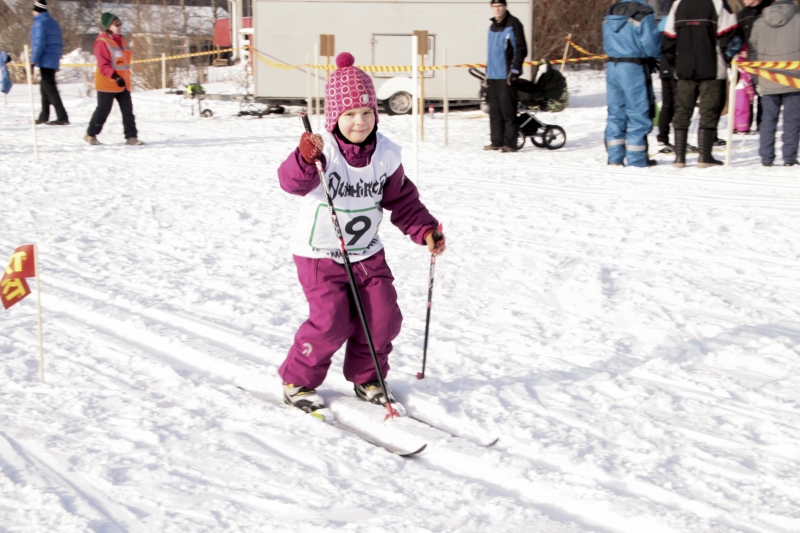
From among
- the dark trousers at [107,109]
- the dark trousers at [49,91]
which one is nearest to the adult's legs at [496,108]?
the dark trousers at [107,109]

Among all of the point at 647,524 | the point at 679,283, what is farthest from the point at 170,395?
the point at 679,283

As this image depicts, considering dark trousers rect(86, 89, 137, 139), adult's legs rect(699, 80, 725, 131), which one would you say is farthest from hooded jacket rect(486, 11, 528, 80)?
A: dark trousers rect(86, 89, 137, 139)

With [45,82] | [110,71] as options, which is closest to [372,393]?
[110,71]

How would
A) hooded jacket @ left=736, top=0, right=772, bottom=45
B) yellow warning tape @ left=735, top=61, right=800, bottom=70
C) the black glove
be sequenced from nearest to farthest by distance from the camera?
yellow warning tape @ left=735, top=61, right=800, bottom=70 < hooded jacket @ left=736, top=0, right=772, bottom=45 < the black glove

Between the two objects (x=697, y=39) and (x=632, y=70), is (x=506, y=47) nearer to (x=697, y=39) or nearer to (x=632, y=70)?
(x=632, y=70)

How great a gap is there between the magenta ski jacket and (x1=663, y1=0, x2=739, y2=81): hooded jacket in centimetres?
623

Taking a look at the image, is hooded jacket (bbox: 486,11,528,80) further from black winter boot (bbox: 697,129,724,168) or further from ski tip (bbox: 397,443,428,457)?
ski tip (bbox: 397,443,428,457)

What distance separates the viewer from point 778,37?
901cm

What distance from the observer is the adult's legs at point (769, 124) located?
8914 millimetres

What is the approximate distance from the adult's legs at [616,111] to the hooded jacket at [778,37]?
4.61 feet

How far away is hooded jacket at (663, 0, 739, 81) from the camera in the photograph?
28.9ft

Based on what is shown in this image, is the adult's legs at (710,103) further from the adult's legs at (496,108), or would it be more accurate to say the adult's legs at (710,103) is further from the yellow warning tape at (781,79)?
the adult's legs at (496,108)

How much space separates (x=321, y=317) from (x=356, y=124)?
30.7 inches

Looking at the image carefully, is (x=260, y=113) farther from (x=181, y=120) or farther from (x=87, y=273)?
(x=87, y=273)
